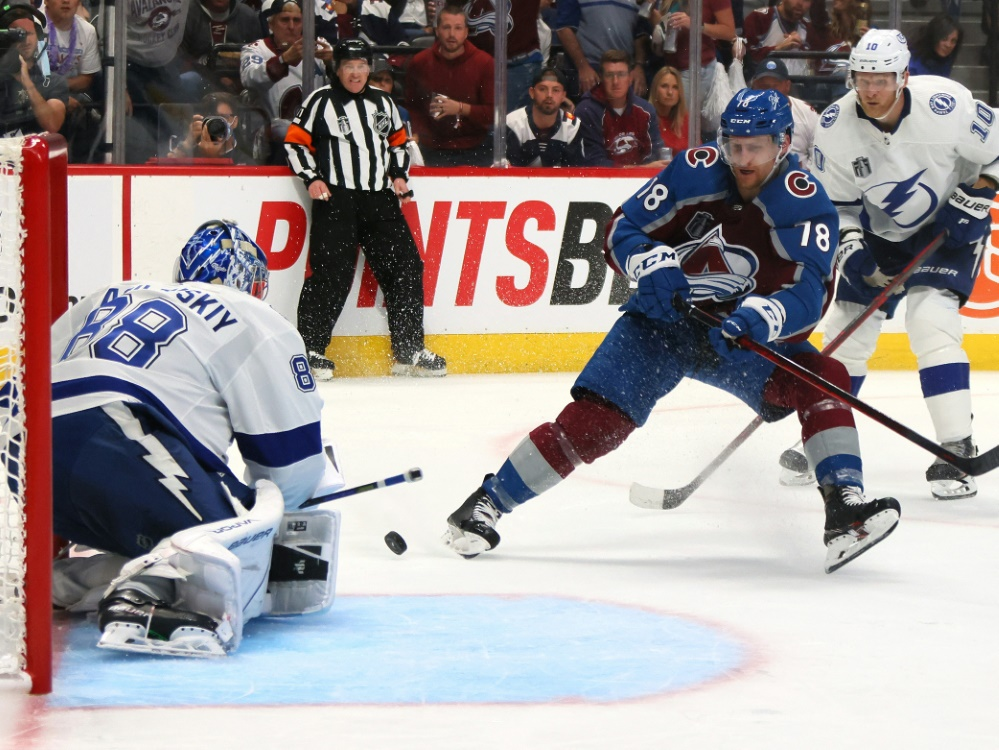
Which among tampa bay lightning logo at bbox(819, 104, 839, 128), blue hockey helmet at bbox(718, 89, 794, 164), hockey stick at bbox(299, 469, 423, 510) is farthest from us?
tampa bay lightning logo at bbox(819, 104, 839, 128)

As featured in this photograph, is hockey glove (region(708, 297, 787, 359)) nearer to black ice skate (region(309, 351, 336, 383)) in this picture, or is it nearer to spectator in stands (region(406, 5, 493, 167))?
black ice skate (region(309, 351, 336, 383))

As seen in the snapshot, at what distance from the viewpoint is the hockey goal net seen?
2064 millimetres

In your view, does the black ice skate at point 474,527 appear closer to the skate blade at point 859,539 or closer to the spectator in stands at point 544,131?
the skate blade at point 859,539

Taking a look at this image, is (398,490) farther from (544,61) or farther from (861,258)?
(544,61)

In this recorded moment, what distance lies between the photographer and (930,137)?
4203 mm

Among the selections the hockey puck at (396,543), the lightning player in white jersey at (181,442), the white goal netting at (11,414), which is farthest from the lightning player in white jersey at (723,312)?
the white goal netting at (11,414)

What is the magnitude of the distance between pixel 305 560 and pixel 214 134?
4037mm

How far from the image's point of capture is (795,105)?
6840 mm

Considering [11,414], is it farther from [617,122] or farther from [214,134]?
[617,122]

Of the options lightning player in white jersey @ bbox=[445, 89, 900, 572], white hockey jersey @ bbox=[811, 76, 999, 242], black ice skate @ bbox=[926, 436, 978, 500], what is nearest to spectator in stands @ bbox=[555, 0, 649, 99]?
white hockey jersey @ bbox=[811, 76, 999, 242]

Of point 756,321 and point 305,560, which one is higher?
point 756,321

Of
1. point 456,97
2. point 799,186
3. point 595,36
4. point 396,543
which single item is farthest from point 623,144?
point 396,543

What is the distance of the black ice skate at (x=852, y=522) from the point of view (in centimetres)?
297

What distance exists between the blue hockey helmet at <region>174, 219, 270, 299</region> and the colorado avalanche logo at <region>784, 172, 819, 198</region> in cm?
119
